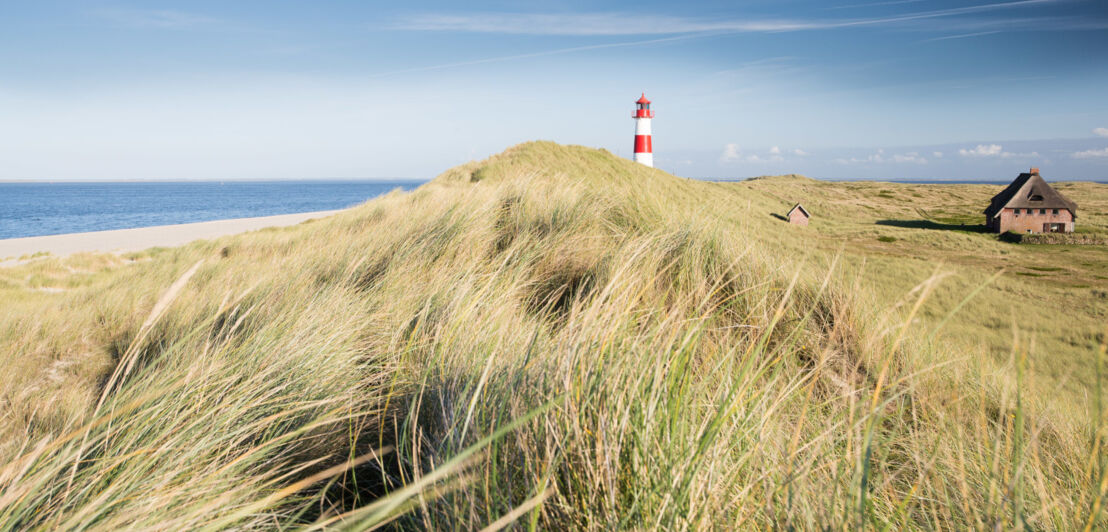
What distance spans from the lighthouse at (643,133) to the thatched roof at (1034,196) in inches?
706

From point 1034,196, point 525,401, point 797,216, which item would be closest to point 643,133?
point 797,216

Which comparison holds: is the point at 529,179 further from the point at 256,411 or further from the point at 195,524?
the point at 195,524

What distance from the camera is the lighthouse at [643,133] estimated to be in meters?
29.7

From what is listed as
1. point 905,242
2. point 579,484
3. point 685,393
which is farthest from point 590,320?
point 905,242

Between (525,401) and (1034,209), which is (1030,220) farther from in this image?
(525,401)

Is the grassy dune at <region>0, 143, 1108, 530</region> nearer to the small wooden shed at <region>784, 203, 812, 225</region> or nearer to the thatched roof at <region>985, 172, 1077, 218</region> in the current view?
the small wooden shed at <region>784, 203, 812, 225</region>

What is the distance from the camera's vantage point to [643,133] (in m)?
29.8

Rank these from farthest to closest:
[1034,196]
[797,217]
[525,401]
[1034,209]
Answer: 1. [797,217]
2. [1034,196]
3. [1034,209]
4. [525,401]

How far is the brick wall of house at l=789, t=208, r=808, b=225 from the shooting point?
27078 millimetres

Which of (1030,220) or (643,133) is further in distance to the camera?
(643,133)

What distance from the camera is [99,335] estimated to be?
10.4 feet

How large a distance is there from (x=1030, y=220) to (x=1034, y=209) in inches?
22.1

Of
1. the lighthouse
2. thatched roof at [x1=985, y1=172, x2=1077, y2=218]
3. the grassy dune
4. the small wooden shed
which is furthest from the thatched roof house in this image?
the grassy dune

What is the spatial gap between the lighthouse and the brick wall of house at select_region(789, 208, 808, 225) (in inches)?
321
